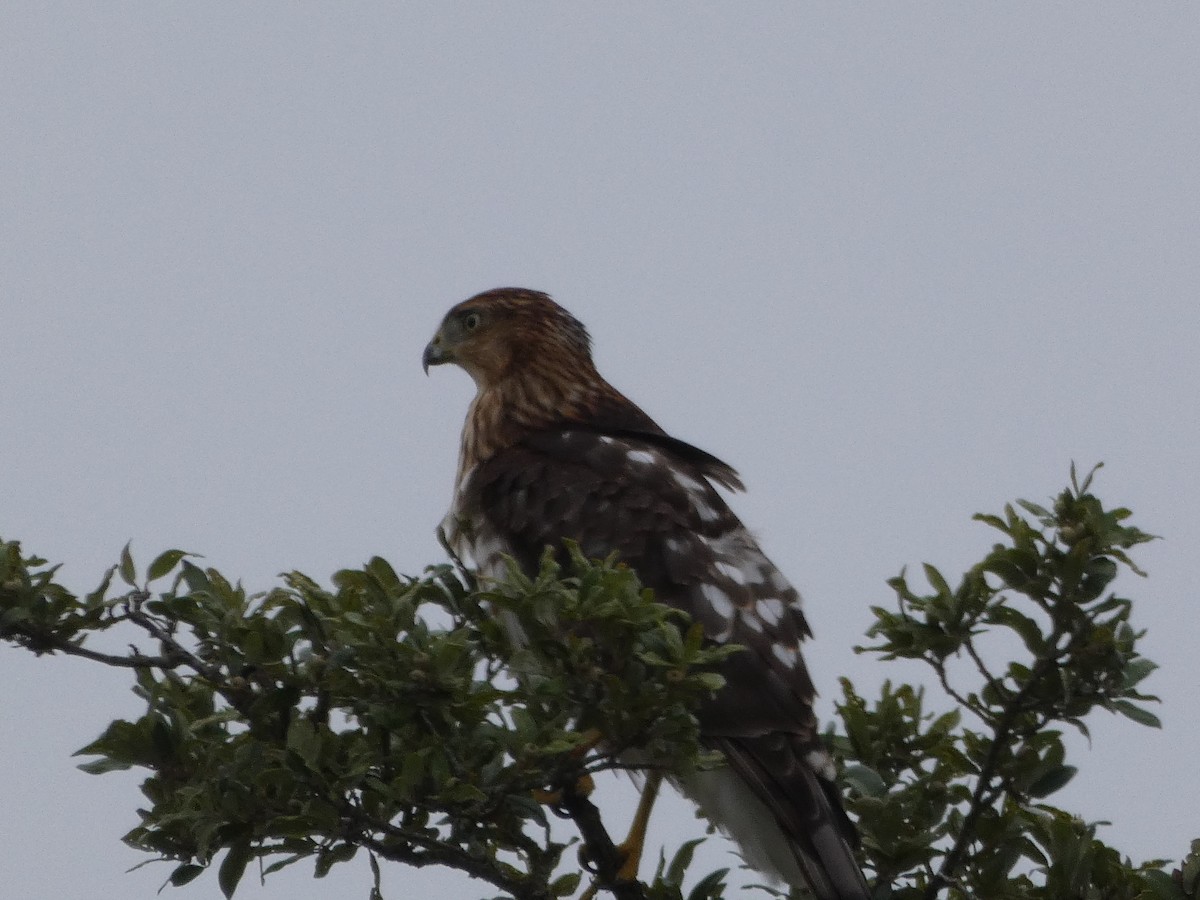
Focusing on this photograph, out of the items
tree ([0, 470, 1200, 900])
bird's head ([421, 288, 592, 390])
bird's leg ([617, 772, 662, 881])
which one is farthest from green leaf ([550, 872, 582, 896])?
bird's head ([421, 288, 592, 390])

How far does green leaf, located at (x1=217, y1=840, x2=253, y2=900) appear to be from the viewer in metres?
3.48

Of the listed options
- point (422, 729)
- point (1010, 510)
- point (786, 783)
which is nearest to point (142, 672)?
point (422, 729)

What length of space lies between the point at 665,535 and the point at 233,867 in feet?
6.74

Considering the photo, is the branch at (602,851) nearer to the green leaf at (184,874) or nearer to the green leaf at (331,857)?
the green leaf at (331,857)

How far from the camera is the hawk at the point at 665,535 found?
446 centimetres

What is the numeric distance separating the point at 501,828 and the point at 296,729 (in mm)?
599

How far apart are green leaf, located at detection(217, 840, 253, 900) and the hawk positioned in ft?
3.31

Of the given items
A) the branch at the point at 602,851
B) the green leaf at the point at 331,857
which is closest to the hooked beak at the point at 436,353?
the branch at the point at 602,851

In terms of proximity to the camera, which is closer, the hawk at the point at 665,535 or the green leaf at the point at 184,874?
the green leaf at the point at 184,874

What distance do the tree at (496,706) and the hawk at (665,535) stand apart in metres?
0.35

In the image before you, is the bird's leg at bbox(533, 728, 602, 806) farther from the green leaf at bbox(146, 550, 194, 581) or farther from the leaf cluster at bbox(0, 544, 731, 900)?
the green leaf at bbox(146, 550, 194, 581)

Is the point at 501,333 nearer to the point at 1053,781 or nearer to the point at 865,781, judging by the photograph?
the point at 865,781

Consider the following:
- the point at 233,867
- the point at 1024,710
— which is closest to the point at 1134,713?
the point at 1024,710

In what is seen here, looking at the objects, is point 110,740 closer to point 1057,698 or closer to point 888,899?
point 888,899
